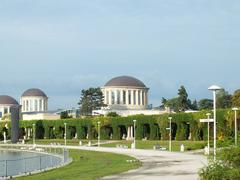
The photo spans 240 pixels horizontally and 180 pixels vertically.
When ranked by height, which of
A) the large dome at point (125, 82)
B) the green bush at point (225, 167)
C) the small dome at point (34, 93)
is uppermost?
the large dome at point (125, 82)

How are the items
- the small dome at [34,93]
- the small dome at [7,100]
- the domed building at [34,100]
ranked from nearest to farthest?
the domed building at [34,100], the small dome at [34,93], the small dome at [7,100]

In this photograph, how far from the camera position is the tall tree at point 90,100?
149 m

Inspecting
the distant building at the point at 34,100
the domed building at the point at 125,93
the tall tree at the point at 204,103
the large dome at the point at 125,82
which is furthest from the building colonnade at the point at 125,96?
the distant building at the point at 34,100

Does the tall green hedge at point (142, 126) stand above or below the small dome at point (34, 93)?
below

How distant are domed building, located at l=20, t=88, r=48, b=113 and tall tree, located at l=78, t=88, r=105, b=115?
33739mm

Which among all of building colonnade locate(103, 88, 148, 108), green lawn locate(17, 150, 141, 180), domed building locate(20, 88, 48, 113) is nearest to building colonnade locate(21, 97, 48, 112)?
domed building locate(20, 88, 48, 113)

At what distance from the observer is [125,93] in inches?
5940

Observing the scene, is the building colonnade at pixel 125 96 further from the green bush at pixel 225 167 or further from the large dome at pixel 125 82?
the green bush at pixel 225 167

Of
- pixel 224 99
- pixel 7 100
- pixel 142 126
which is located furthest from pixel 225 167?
pixel 7 100

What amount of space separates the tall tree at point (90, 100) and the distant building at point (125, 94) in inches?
94.0

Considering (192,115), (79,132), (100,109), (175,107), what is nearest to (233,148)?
(192,115)

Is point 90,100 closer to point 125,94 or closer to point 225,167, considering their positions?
point 125,94

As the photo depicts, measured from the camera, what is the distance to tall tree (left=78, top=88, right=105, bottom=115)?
5866 inches

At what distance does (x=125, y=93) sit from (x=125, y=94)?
0.97 feet
